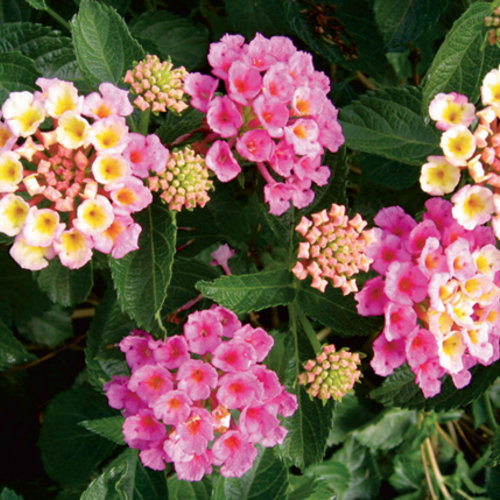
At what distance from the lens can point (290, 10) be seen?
1.66 m

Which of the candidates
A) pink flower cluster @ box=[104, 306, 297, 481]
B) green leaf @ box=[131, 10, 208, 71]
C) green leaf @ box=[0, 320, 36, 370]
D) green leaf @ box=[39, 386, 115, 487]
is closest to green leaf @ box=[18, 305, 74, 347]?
green leaf @ box=[39, 386, 115, 487]

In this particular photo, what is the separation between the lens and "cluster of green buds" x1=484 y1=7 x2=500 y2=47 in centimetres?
→ 106

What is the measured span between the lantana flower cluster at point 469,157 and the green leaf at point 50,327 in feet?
4.10

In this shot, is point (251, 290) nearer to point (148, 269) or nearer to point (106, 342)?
point (148, 269)

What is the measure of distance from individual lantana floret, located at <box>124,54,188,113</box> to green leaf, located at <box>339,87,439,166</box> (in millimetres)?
410

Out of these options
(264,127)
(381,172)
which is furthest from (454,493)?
(264,127)

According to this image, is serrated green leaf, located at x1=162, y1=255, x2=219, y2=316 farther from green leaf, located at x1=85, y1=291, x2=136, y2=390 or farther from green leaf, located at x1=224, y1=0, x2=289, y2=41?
green leaf, located at x1=224, y1=0, x2=289, y2=41

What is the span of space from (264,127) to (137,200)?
279mm

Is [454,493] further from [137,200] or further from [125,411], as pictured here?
[137,200]

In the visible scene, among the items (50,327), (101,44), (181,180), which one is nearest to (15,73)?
(101,44)

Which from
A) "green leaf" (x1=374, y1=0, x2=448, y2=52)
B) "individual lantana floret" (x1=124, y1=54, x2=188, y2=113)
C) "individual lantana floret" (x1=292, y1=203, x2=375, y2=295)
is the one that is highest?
"green leaf" (x1=374, y1=0, x2=448, y2=52)

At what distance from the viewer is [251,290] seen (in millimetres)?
1232

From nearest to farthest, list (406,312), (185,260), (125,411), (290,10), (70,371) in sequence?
(406,312) < (125,411) < (185,260) < (290,10) < (70,371)

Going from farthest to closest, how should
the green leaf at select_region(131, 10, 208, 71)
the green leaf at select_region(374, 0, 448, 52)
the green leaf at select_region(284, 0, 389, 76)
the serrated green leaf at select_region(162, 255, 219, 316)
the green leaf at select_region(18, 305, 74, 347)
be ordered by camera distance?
1. the green leaf at select_region(18, 305, 74, 347)
2. the green leaf at select_region(131, 10, 208, 71)
3. the green leaf at select_region(284, 0, 389, 76)
4. the green leaf at select_region(374, 0, 448, 52)
5. the serrated green leaf at select_region(162, 255, 219, 316)
